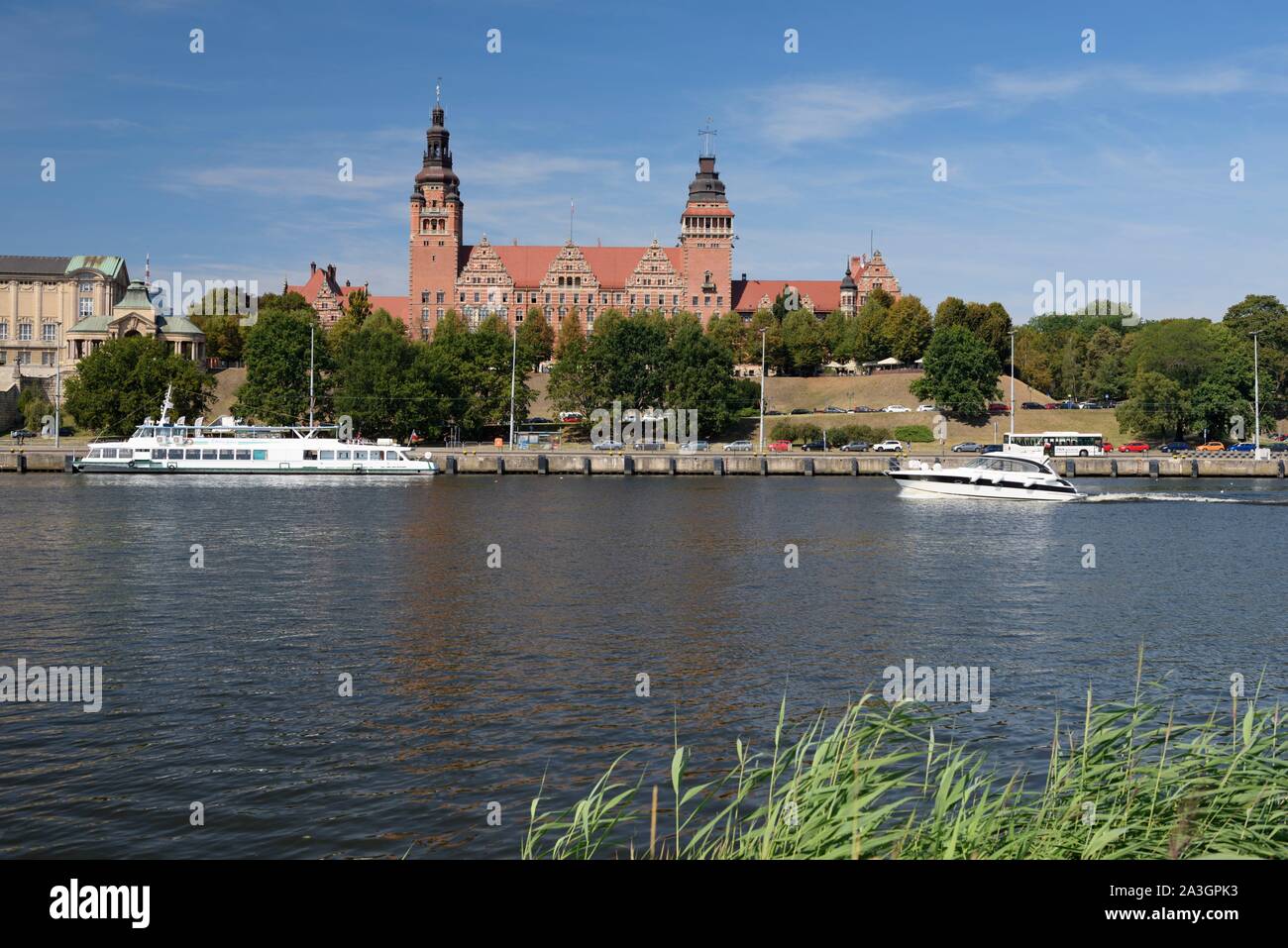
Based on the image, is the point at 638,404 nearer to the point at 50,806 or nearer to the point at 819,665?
the point at 819,665

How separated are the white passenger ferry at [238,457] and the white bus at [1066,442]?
5601cm

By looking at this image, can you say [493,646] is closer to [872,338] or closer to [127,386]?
[127,386]

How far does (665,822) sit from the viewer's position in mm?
16375

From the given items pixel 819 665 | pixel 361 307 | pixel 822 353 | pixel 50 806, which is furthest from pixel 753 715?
pixel 361 307

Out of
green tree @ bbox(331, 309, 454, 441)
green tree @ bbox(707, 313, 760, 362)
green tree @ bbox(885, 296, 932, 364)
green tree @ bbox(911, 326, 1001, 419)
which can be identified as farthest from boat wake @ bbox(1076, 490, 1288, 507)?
green tree @ bbox(707, 313, 760, 362)

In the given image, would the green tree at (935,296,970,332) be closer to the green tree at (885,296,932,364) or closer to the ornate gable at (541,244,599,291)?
the green tree at (885,296,932,364)

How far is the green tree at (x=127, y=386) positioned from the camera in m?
122

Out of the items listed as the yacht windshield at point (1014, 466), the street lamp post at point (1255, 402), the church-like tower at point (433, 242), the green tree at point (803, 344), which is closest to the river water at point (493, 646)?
the yacht windshield at point (1014, 466)

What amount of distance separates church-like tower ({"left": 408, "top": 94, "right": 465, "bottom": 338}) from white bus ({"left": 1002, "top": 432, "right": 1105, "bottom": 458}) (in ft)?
337

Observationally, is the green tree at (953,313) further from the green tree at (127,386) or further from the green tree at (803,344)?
the green tree at (127,386)
